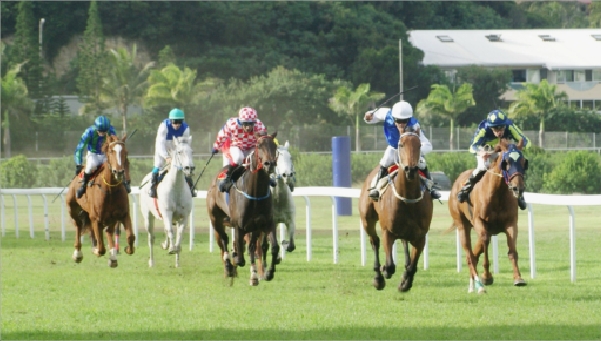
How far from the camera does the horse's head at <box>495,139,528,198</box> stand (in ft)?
33.4

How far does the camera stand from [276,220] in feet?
42.7

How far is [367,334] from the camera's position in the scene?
825cm

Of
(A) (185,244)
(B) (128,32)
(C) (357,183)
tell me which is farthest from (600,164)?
(B) (128,32)

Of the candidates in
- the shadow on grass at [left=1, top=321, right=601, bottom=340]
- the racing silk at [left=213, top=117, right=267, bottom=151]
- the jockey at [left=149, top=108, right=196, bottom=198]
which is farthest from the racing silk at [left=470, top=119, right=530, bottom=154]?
Result: the jockey at [left=149, top=108, right=196, bottom=198]

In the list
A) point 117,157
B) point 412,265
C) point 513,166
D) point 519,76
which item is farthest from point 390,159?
point 519,76

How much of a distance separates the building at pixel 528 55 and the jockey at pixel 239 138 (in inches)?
1949

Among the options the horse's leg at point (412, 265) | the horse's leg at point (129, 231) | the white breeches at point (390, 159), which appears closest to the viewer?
the horse's leg at point (412, 265)

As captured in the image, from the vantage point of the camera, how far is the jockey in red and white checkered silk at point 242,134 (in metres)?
12.2

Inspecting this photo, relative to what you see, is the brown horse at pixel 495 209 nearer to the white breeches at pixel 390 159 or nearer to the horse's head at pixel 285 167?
the white breeches at pixel 390 159

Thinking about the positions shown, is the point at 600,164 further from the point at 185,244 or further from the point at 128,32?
the point at 128,32

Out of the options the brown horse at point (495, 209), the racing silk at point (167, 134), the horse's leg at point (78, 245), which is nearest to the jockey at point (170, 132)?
the racing silk at point (167, 134)

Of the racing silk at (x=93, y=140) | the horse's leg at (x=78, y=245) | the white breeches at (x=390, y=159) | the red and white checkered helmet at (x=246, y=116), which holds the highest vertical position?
the red and white checkered helmet at (x=246, y=116)

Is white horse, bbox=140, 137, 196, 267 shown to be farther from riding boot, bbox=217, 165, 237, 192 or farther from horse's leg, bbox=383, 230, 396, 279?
horse's leg, bbox=383, 230, 396, 279

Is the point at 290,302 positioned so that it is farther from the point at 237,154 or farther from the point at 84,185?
the point at 84,185
